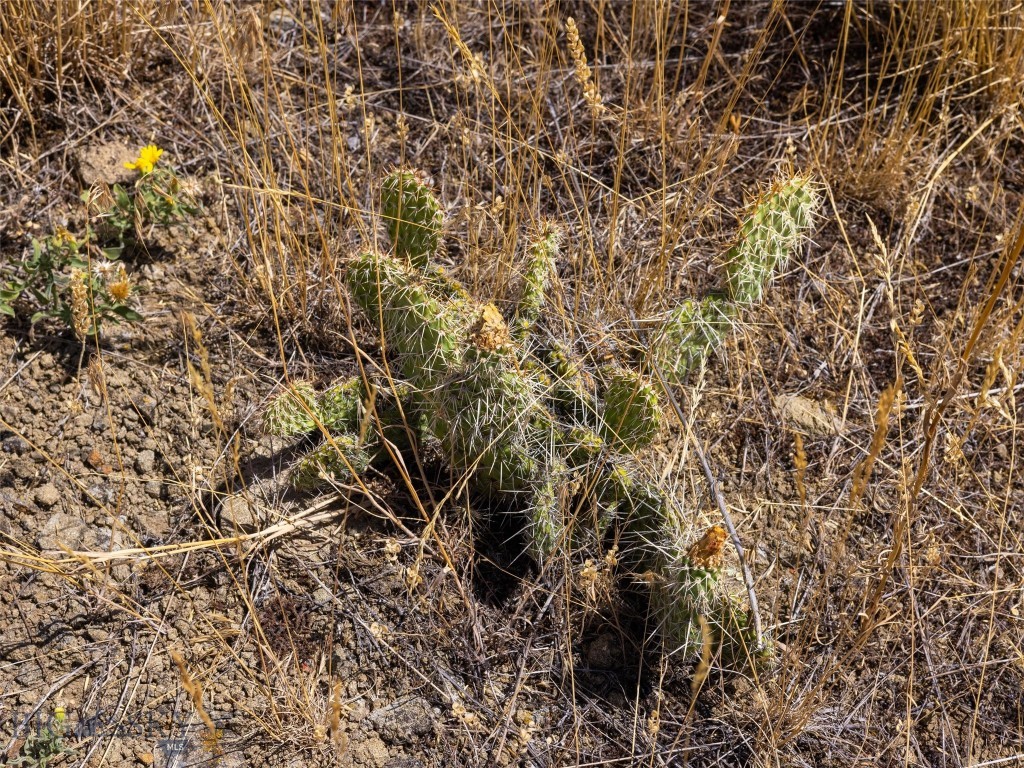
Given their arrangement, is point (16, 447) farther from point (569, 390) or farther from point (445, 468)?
point (569, 390)

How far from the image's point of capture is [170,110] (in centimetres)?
317

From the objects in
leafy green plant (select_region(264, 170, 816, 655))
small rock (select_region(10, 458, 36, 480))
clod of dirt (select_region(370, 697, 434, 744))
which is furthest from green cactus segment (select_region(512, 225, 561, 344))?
small rock (select_region(10, 458, 36, 480))

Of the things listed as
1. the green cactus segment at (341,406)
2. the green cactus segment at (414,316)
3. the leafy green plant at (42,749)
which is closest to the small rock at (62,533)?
the leafy green plant at (42,749)

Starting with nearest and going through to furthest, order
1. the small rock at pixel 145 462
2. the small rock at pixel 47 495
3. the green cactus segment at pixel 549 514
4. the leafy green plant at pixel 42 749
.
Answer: the leafy green plant at pixel 42 749, the green cactus segment at pixel 549 514, the small rock at pixel 47 495, the small rock at pixel 145 462

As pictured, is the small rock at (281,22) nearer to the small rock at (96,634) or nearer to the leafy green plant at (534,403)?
the leafy green plant at (534,403)

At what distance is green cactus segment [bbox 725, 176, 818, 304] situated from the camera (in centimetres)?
244

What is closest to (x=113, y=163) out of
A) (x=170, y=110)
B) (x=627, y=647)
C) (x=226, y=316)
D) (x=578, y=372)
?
(x=170, y=110)

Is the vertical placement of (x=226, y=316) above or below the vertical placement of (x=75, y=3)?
below

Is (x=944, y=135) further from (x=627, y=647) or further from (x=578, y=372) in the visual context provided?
(x=627, y=647)

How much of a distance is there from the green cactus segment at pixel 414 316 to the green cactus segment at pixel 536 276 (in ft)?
0.95

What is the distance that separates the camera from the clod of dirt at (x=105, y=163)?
2951mm

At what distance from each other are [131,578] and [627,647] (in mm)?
1307

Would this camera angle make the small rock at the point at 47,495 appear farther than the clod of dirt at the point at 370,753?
Yes

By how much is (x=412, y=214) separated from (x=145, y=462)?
102cm
